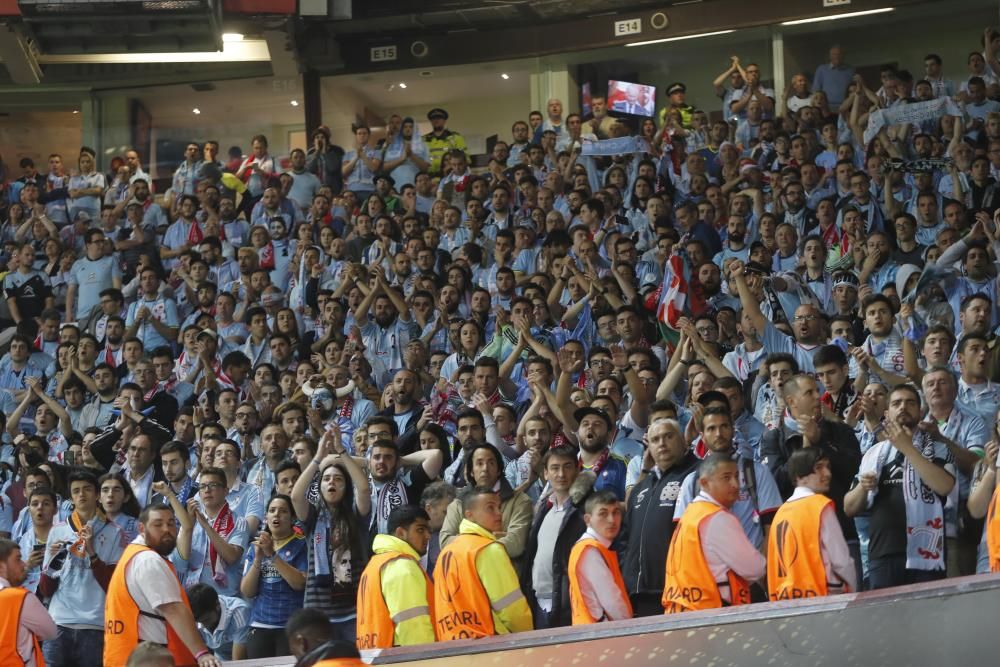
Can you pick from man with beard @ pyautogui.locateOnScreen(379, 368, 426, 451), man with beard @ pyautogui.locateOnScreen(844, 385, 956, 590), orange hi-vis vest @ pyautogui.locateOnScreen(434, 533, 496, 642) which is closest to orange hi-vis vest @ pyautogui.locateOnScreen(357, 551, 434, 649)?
orange hi-vis vest @ pyautogui.locateOnScreen(434, 533, 496, 642)

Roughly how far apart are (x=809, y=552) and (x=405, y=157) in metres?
11.4

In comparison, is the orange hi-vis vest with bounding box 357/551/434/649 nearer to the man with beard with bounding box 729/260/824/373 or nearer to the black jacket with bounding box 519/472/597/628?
the black jacket with bounding box 519/472/597/628

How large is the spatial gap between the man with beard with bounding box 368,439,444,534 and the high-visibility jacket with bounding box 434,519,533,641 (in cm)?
163

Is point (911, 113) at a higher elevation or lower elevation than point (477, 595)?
higher

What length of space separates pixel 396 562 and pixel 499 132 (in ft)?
45.9

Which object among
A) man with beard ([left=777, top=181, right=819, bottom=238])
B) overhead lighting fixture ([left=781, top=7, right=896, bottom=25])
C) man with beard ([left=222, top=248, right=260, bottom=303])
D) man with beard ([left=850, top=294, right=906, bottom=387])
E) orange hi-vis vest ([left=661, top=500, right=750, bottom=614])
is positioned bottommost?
orange hi-vis vest ([left=661, top=500, right=750, bottom=614])

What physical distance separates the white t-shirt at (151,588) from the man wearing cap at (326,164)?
9.97 metres

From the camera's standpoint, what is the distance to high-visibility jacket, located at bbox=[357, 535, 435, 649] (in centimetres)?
666

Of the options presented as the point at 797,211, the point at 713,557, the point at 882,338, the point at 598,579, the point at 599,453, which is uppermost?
the point at 797,211

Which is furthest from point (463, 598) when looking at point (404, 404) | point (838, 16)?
point (838, 16)

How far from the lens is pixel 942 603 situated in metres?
5.74

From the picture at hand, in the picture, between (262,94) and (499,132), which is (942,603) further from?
(262,94)

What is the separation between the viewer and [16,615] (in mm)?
7062

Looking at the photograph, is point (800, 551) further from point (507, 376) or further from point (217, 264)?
point (217, 264)
